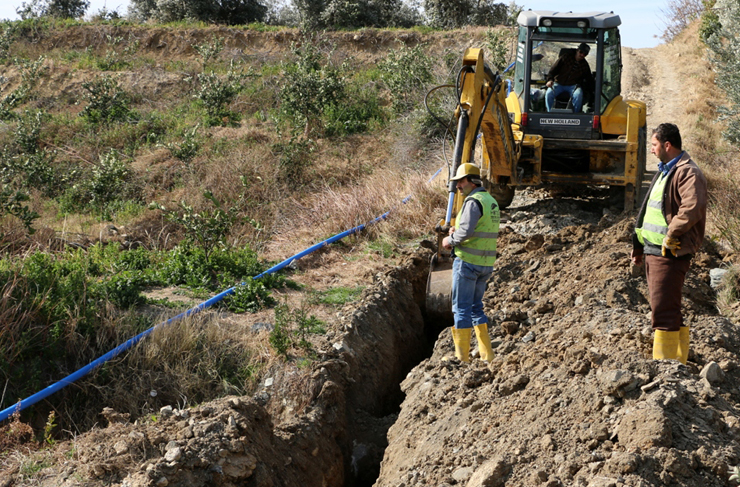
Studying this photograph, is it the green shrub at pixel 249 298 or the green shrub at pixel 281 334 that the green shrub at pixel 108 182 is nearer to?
the green shrub at pixel 249 298

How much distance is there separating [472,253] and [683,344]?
1.95m

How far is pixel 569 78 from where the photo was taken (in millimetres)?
10180

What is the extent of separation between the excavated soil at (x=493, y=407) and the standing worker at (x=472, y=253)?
12.8 inches

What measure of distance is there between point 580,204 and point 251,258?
5.60 m

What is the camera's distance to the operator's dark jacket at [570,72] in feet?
33.1

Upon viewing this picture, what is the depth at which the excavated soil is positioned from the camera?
4422 millimetres

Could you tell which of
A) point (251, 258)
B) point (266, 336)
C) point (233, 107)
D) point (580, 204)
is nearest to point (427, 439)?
point (266, 336)

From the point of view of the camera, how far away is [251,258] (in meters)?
9.23

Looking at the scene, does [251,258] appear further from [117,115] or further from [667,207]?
[117,115]

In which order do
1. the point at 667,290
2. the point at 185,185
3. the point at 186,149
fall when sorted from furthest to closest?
the point at 185,185
the point at 186,149
the point at 667,290

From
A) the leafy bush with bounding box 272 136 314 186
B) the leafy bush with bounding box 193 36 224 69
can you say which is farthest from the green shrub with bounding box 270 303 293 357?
the leafy bush with bounding box 193 36 224 69

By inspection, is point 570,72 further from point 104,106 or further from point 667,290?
point 104,106

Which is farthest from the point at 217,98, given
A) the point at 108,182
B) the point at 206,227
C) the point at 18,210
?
the point at 206,227

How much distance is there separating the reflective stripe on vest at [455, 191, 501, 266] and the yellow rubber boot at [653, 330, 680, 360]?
1656 mm
